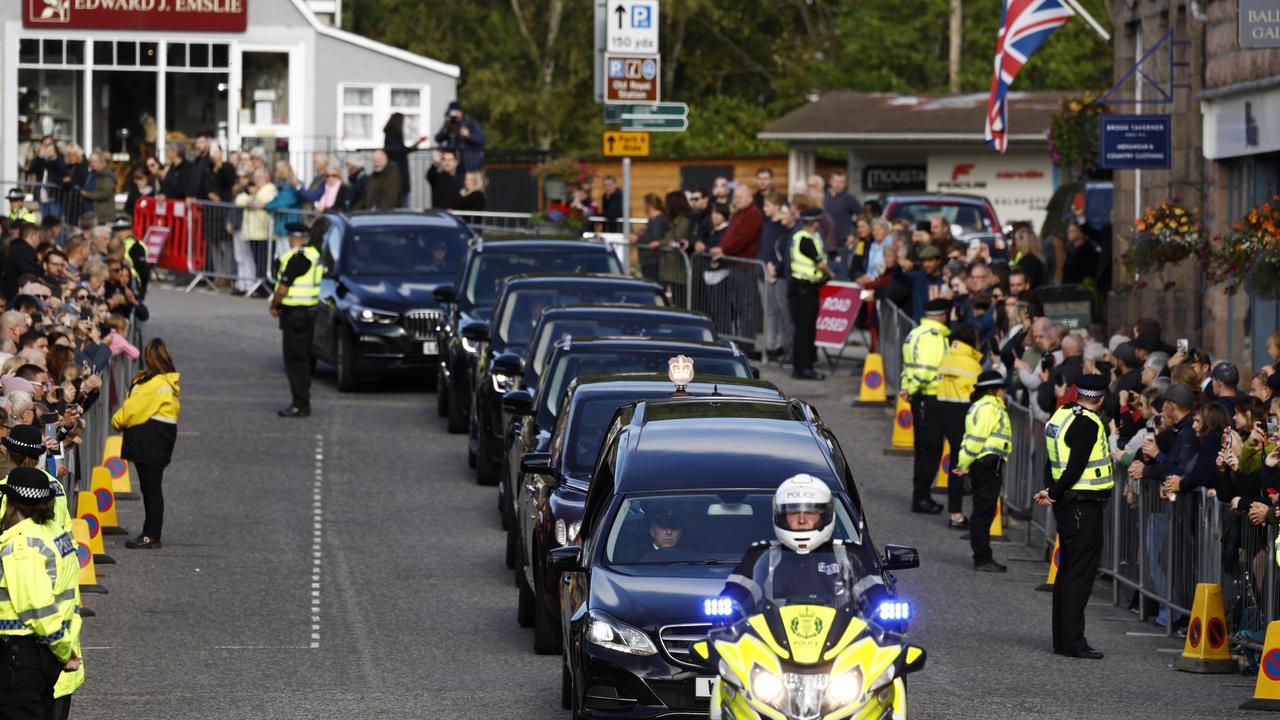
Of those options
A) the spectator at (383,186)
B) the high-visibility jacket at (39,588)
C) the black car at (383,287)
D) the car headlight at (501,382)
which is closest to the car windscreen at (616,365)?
the car headlight at (501,382)

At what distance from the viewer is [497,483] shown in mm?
21047

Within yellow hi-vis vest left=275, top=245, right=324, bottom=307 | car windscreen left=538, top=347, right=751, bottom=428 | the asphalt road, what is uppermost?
yellow hi-vis vest left=275, top=245, right=324, bottom=307

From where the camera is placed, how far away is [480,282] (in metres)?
24.0

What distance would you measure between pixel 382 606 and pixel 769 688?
704 cm

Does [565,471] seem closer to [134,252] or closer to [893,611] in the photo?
[893,611]

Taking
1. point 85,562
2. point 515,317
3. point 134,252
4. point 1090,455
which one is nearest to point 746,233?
point 134,252

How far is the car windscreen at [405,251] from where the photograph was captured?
87.3ft

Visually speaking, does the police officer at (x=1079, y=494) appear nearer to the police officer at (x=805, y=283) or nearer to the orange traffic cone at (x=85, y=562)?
the orange traffic cone at (x=85, y=562)

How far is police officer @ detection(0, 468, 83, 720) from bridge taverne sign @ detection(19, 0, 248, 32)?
33.7 meters

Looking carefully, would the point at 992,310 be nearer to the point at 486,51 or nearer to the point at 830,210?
the point at 830,210

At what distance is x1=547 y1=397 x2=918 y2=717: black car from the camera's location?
37.4ft

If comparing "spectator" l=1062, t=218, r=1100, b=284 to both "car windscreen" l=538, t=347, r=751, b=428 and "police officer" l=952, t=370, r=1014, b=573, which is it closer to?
"police officer" l=952, t=370, r=1014, b=573

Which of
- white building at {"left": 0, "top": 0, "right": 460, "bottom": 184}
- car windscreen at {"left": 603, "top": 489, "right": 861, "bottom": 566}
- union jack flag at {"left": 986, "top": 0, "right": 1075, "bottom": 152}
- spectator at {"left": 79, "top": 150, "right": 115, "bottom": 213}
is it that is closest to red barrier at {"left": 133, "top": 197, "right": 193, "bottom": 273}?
spectator at {"left": 79, "top": 150, "right": 115, "bottom": 213}

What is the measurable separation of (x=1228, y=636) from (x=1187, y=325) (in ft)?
41.7
